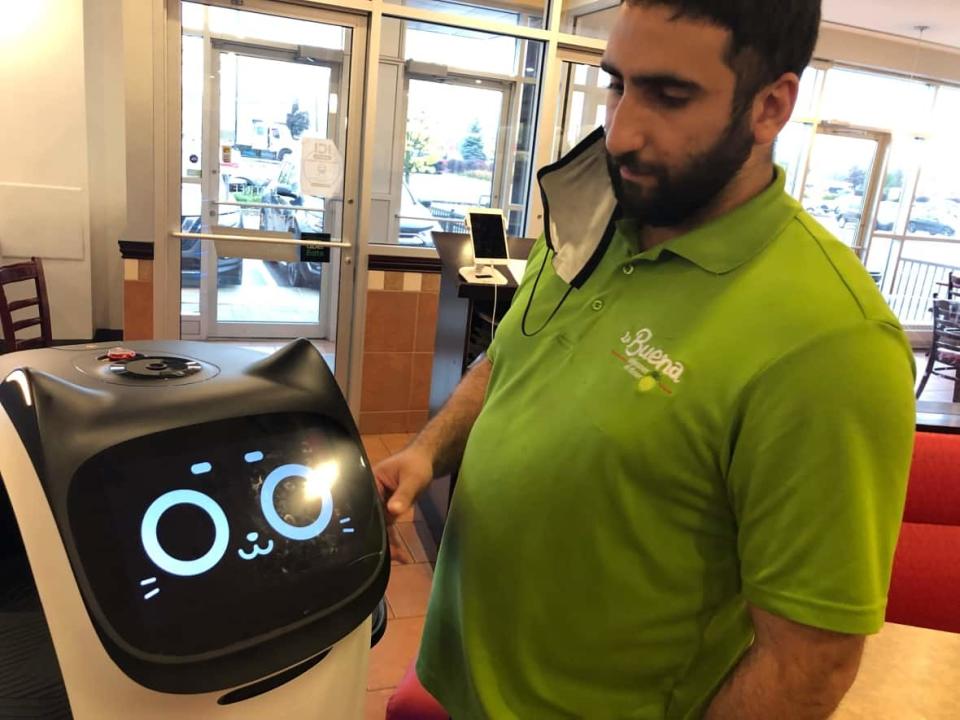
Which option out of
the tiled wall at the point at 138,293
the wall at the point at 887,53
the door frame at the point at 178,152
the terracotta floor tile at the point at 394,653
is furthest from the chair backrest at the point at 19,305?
the wall at the point at 887,53

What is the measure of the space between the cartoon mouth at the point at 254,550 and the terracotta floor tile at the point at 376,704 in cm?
144

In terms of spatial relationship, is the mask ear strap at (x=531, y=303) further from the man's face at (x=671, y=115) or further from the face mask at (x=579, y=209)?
the man's face at (x=671, y=115)

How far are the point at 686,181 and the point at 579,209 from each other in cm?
25

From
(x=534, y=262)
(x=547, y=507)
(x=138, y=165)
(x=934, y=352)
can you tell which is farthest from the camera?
(x=934, y=352)

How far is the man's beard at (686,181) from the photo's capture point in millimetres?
727

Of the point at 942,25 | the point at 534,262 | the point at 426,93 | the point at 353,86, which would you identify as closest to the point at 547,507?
the point at 534,262

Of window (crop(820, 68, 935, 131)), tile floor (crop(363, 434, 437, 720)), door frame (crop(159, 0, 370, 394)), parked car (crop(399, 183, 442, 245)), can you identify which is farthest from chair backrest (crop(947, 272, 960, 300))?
tile floor (crop(363, 434, 437, 720))

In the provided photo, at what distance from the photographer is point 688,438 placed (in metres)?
0.71

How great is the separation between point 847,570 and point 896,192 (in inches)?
292

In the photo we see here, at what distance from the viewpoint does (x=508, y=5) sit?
142 inches

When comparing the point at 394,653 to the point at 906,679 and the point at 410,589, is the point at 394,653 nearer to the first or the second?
the point at 410,589

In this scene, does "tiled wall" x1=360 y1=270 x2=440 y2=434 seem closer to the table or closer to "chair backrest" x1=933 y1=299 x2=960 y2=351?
the table

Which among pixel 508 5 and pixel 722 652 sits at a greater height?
pixel 508 5

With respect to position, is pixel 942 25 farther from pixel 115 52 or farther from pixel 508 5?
pixel 115 52
